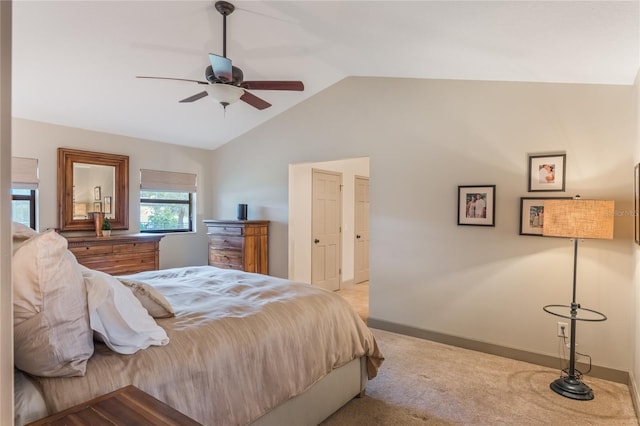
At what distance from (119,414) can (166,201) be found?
484 centimetres

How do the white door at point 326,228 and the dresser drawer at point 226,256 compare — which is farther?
the white door at point 326,228

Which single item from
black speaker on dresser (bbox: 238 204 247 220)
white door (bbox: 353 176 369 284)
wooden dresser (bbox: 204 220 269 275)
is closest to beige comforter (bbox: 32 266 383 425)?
wooden dresser (bbox: 204 220 269 275)

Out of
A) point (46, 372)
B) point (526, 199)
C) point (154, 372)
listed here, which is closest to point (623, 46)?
point (526, 199)

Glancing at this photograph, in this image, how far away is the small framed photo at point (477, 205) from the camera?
3367 mm

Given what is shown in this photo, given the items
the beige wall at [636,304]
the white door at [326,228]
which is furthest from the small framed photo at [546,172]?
the white door at [326,228]

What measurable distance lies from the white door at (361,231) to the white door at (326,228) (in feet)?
1.76

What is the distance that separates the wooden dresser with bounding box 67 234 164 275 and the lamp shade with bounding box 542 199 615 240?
456 cm

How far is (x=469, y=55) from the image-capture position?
286 cm

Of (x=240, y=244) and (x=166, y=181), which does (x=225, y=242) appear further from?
(x=166, y=181)

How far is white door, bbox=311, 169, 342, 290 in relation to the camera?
5422 millimetres

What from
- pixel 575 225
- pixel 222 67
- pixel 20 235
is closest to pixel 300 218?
pixel 222 67

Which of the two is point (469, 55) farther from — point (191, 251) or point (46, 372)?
point (191, 251)

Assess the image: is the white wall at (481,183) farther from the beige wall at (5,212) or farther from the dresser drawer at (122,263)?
the beige wall at (5,212)

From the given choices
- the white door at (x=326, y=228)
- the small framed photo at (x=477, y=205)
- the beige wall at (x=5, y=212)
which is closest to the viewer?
the beige wall at (x=5, y=212)
